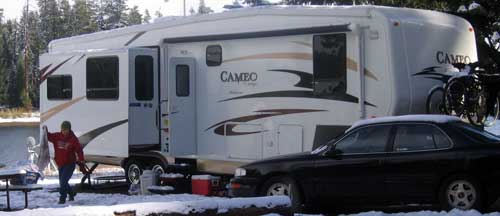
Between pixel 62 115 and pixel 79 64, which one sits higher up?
pixel 79 64

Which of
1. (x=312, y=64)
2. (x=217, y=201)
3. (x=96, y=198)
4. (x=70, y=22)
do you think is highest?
(x=70, y=22)

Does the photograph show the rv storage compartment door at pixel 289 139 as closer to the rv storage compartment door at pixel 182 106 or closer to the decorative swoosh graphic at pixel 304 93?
the decorative swoosh graphic at pixel 304 93

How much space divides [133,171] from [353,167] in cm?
553

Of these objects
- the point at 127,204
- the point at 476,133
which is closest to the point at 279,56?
the point at 476,133

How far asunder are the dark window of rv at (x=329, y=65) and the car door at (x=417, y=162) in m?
1.82

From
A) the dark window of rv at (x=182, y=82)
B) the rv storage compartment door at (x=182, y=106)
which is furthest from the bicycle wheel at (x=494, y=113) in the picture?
the dark window of rv at (x=182, y=82)

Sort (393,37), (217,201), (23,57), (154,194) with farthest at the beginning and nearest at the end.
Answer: (23,57) → (154,194) → (393,37) → (217,201)

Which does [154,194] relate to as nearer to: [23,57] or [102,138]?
[102,138]

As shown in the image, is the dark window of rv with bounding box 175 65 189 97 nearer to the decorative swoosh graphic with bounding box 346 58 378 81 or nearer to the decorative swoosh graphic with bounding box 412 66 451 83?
the decorative swoosh graphic with bounding box 346 58 378 81

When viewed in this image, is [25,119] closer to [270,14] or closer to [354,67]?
[270,14]

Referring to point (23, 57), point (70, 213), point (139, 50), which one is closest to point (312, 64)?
point (139, 50)

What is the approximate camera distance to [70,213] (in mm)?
6406

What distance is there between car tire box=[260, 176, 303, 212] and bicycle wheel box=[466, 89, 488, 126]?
3.21 m

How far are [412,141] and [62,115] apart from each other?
25.7 ft
